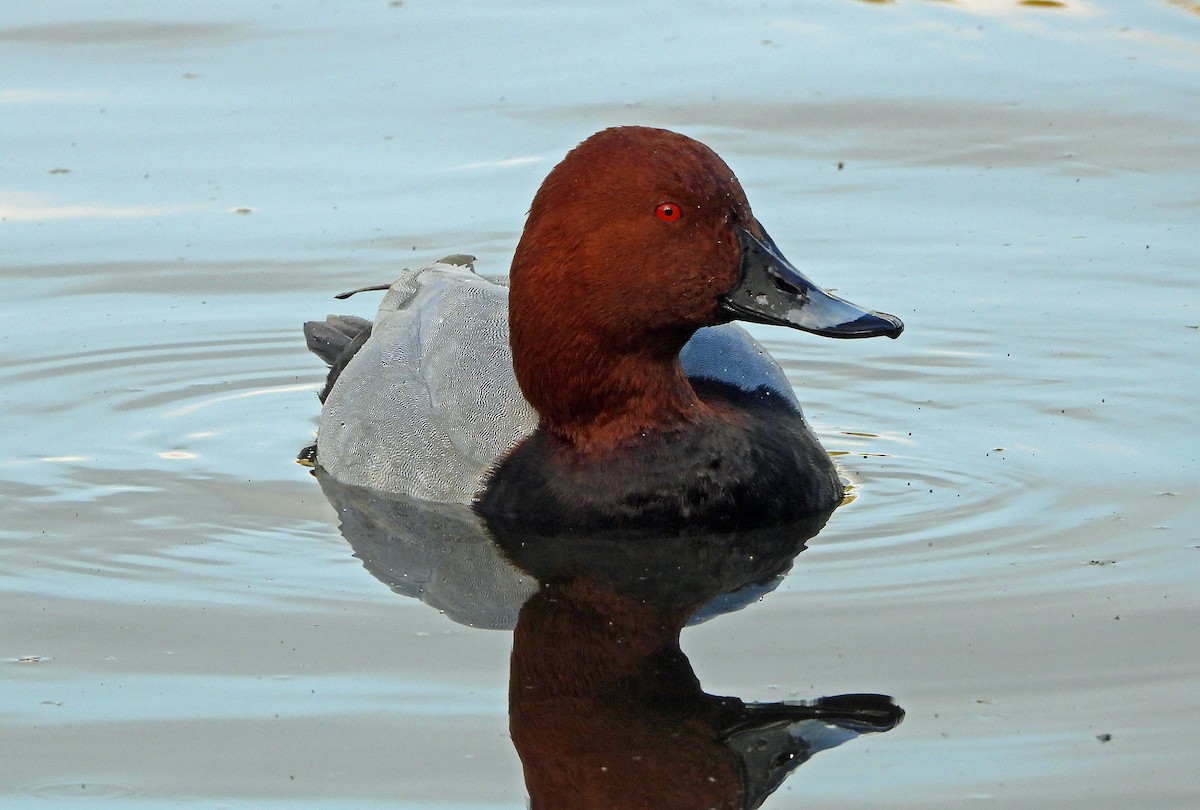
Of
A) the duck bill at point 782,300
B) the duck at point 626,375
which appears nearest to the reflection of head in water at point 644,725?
the duck at point 626,375

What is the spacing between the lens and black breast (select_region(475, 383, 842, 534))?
6398mm

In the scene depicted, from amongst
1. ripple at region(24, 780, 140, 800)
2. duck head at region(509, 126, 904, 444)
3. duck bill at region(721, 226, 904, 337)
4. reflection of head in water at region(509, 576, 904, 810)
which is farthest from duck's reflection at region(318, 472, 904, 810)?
ripple at region(24, 780, 140, 800)

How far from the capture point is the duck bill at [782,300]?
623 cm

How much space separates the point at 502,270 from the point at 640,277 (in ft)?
10.6

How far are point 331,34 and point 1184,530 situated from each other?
823 cm

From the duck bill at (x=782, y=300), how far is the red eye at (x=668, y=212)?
203 millimetres

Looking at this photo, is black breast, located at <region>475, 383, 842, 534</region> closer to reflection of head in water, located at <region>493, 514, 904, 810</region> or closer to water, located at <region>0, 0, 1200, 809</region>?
reflection of head in water, located at <region>493, 514, 904, 810</region>

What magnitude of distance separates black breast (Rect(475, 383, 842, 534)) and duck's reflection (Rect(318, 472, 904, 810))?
0.06m

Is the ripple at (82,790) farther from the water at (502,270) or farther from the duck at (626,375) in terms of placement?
the duck at (626,375)

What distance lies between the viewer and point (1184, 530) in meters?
6.27

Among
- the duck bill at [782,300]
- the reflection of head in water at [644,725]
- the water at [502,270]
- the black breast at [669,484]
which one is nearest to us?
the reflection of head in water at [644,725]

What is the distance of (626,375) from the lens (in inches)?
255

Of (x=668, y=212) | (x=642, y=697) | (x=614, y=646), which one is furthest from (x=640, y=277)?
(x=642, y=697)

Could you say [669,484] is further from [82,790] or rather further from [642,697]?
[82,790]
